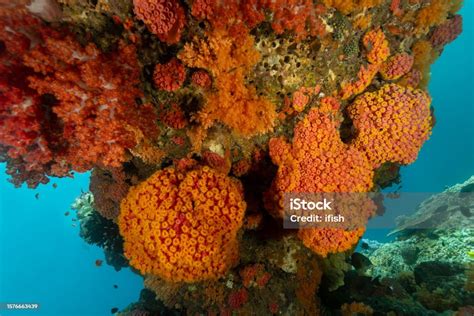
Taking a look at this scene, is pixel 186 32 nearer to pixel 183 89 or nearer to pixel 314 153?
pixel 183 89

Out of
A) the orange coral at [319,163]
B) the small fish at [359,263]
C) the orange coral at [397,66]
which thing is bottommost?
the small fish at [359,263]

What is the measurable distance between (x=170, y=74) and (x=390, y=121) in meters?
3.93

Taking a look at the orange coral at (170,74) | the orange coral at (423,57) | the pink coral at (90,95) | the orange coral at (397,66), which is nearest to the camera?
the pink coral at (90,95)

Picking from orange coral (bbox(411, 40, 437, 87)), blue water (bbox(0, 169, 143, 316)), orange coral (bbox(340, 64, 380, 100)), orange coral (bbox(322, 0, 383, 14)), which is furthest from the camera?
blue water (bbox(0, 169, 143, 316))

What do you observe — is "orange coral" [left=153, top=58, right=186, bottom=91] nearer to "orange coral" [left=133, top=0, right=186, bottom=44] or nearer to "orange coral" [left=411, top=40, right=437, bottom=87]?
"orange coral" [left=133, top=0, right=186, bottom=44]

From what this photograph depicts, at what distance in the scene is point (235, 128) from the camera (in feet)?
17.5

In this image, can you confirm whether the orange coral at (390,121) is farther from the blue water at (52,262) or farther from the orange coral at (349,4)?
the blue water at (52,262)

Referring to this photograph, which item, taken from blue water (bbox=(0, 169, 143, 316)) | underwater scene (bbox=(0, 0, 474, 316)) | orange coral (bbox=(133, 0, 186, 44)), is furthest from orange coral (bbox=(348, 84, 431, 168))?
blue water (bbox=(0, 169, 143, 316))

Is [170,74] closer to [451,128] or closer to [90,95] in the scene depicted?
[90,95]

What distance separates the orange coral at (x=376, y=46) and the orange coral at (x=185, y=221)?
3.38m

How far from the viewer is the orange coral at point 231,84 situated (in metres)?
4.77

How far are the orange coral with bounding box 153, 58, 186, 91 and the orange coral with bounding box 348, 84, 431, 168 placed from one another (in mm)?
3212

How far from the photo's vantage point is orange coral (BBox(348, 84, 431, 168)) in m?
5.48

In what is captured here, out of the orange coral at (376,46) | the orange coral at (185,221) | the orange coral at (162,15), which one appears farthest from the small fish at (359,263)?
the orange coral at (162,15)
